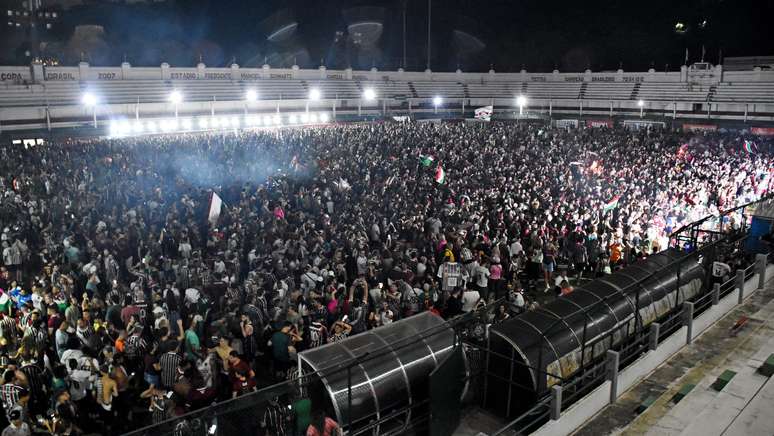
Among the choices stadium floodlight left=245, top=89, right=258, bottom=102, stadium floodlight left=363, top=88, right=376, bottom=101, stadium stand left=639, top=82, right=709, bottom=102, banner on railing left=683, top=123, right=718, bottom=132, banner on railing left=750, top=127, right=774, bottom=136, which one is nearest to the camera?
banner on railing left=750, top=127, right=774, bottom=136

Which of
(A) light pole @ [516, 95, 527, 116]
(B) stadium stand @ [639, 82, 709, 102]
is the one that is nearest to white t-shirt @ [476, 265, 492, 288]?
(B) stadium stand @ [639, 82, 709, 102]

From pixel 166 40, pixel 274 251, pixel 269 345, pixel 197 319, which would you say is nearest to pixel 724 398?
pixel 269 345

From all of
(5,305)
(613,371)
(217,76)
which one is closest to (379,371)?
(613,371)

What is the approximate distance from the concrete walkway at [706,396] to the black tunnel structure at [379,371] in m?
2.00

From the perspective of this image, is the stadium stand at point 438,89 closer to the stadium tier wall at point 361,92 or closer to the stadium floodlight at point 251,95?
the stadium tier wall at point 361,92

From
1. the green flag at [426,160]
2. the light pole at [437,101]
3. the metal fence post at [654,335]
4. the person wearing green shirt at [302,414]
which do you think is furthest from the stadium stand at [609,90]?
the person wearing green shirt at [302,414]

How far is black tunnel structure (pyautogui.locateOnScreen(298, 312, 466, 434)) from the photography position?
6355 millimetres

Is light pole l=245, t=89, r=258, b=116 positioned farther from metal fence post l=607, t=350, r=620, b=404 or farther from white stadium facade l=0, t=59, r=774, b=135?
metal fence post l=607, t=350, r=620, b=404

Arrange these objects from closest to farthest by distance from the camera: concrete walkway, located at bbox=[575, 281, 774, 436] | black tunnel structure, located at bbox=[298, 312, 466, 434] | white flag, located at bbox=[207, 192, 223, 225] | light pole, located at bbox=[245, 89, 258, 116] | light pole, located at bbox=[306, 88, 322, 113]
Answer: black tunnel structure, located at bbox=[298, 312, 466, 434]
concrete walkway, located at bbox=[575, 281, 774, 436]
white flag, located at bbox=[207, 192, 223, 225]
light pole, located at bbox=[245, 89, 258, 116]
light pole, located at bbox=[306, 88, 322, 113]

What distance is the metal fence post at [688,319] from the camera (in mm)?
8609

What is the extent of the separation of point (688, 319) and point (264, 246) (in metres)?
8.14

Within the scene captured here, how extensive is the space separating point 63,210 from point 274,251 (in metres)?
6.79

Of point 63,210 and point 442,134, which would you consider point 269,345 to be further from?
point 442,134

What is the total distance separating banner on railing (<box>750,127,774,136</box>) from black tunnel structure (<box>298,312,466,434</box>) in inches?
1449
